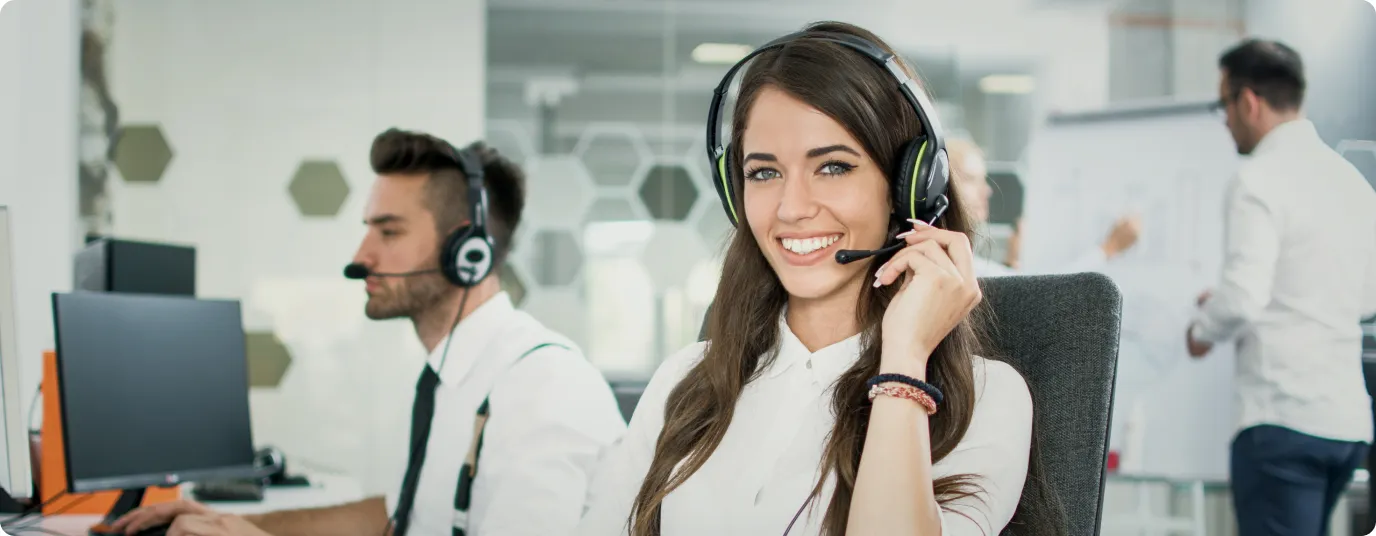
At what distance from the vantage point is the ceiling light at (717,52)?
3830mm

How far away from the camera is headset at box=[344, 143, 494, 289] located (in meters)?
1.93

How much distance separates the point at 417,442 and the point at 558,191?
2.08 metres

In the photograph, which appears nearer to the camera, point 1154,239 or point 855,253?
point 855,253

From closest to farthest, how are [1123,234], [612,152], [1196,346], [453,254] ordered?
[453,254] → [1196,346] → [1123,234] → [612,152]

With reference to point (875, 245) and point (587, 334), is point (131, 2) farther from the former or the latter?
point (875, 245)

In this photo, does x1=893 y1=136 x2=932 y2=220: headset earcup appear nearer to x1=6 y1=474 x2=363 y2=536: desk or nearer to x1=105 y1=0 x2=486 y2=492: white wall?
x1=6 y1=474 x2=363 y2=536: desk

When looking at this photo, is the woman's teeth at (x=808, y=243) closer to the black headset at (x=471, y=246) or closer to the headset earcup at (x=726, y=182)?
the headset earcup at (x=726, y=182)

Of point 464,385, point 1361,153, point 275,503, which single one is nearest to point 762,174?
point 464,385

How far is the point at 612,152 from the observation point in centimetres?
384

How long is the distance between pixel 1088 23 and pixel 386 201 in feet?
9.26

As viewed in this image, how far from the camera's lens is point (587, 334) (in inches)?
151

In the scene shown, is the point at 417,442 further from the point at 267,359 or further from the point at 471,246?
the point at 267,359

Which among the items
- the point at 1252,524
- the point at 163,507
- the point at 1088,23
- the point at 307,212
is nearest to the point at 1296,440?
the point at 1252,524

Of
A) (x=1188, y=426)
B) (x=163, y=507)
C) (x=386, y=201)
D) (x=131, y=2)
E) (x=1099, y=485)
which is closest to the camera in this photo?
(x=1099, y=485)
